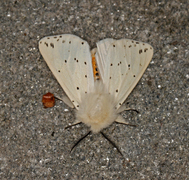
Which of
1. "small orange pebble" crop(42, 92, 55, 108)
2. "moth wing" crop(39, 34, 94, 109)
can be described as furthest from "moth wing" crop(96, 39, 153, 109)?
"small orange pebble" crop(42, 92, 55, 108)

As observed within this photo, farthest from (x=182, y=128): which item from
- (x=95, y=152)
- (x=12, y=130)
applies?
(x=12, y=130)

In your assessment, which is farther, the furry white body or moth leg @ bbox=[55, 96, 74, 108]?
moth leg @ bbox=[55, 96, 74, 108]

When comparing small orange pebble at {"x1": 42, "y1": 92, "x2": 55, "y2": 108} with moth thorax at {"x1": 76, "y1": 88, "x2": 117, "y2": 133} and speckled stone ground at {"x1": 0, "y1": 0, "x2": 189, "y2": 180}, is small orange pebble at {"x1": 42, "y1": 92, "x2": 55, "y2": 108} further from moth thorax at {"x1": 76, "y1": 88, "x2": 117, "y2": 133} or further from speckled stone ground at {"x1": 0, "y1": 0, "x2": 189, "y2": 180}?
moth thorax at {"x1": 76, "y1": 88, "x2": 117, "y2": 133}

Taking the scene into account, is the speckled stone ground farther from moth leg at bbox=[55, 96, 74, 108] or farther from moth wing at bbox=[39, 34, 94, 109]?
moth wing at bbox=[39, 34, 94, 109]

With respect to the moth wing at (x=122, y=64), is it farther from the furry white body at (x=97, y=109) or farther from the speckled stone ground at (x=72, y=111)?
the speckled stone ground at (x=72, y=111)

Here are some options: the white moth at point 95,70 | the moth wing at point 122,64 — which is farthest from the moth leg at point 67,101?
the moth wing at point 122,64

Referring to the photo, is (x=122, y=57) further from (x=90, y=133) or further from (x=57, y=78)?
(x=90, y=133)

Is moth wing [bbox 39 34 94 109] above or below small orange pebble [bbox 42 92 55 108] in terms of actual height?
above
